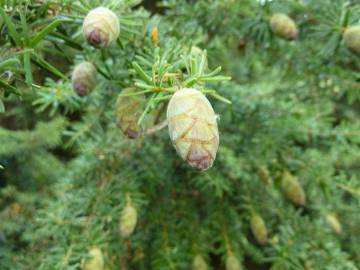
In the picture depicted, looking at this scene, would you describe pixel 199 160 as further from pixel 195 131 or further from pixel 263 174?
pixel 263 174

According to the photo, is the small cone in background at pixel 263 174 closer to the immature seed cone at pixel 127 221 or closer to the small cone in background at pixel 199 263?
the small cone in background at pixel 199 263

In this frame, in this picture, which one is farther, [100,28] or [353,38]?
[353,38]

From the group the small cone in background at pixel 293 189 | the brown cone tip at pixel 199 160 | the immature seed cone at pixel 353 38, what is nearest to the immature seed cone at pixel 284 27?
the immature seed cone at pixel 353 38

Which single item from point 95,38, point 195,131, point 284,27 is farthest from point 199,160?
point 284,27

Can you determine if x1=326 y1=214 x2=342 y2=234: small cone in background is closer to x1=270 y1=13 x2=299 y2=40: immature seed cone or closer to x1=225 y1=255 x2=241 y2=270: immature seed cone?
x1=225 y1=255 x2=241 y2=270: immature seed cone

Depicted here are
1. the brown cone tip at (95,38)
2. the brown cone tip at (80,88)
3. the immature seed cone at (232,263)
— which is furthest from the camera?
the immature seed cone at (232,263)

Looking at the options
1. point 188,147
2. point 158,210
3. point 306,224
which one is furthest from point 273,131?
point 188,147
